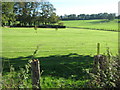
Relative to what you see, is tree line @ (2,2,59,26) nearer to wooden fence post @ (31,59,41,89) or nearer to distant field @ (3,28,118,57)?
distant field @ (3,28,118,57)

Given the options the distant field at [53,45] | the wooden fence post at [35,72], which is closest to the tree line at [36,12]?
the distant field at [53,45]

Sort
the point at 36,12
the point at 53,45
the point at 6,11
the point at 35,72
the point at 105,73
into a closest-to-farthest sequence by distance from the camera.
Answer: the point at 35,72
the point at 105,73
the point at 36,12
the point at 53,45
the point at 6,11

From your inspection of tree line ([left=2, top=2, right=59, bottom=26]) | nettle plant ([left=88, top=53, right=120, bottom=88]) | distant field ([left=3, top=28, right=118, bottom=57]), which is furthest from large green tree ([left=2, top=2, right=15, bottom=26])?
nettle plant ([left=88, top=53, right=120, bottom=88])

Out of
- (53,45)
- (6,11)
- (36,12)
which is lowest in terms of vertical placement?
(53,45)

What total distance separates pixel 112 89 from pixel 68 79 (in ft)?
7.10

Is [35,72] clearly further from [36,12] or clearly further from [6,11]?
[6,11]

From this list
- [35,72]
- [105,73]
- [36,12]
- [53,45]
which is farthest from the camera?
[53,45]

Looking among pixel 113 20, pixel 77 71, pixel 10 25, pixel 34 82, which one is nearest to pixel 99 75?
pixel 34 82

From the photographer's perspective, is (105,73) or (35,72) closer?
(35,72)

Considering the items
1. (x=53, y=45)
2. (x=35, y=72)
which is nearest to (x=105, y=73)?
(x=35, y=72)

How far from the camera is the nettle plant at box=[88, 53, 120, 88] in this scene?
5.24 metres

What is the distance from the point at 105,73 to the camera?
222 inches

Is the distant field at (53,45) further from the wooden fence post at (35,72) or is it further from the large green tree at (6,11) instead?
the large green tree at (6,11)

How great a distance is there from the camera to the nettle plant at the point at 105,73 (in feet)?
17.2
